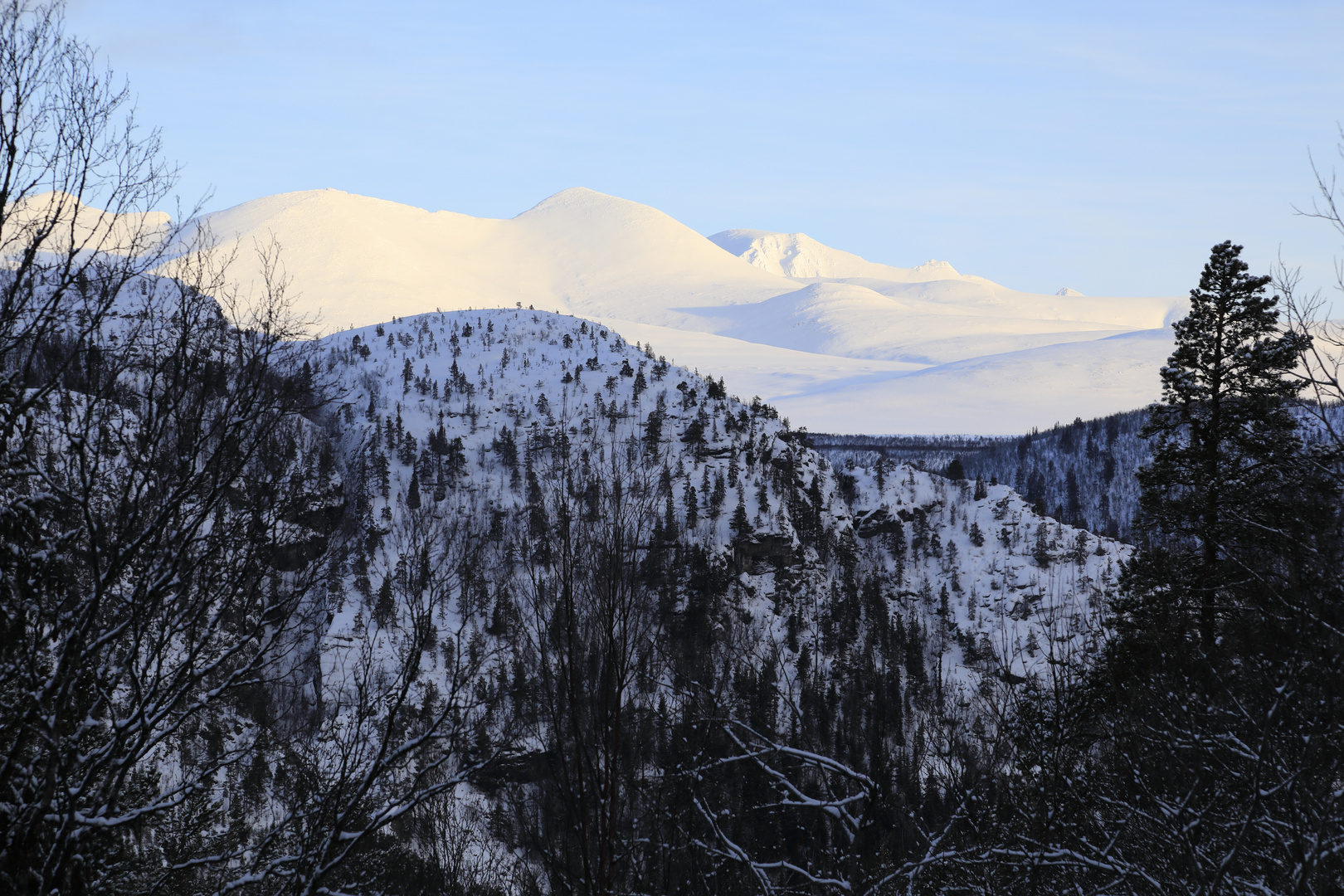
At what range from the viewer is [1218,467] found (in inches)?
723

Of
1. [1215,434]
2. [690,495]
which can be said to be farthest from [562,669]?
[690,495]

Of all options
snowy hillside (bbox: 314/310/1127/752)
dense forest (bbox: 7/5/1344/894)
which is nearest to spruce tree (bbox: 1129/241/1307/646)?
dense forest (bbox: 7/5/1344/894)

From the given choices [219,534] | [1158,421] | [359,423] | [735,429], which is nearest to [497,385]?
[359,423]

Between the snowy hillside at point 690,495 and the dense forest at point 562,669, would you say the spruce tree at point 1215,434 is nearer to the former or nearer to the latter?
the dense forest at point 562,669

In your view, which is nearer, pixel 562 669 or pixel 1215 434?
pixel 562 669

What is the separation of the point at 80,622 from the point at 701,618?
71.9m

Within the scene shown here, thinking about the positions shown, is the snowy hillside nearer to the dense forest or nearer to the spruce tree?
the dense forest

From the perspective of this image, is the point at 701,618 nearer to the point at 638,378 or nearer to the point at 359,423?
the point at 638,378

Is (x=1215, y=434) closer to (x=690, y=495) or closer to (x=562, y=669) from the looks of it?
(x=562, y=669)

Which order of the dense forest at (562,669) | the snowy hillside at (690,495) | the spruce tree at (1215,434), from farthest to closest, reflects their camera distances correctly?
the snowy hillside at (690,495) < the spruce tree at (1215,434) < the dense forest at (562,669)

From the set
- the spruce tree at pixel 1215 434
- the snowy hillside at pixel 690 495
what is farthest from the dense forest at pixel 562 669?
the snowy hillside at pixel 690 495

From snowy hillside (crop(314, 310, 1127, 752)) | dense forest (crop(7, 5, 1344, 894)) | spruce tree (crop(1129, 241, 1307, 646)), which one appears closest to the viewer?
dense forest (crop(7, 5, 1344, 894))

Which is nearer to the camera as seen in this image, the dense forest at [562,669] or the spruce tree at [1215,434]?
the dense forest at [562,669]

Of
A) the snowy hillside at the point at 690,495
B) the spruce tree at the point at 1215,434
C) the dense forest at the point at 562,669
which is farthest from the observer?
the snowy hillside at the point at 690,495
